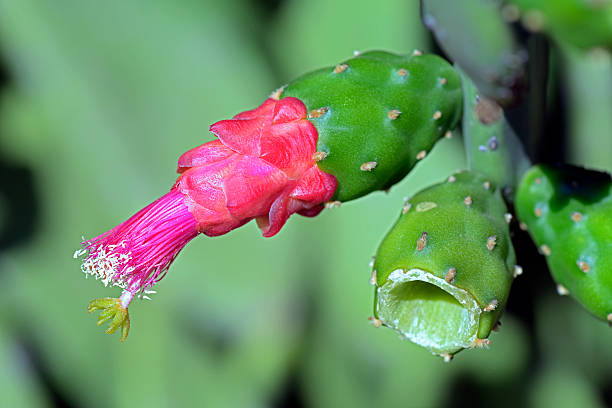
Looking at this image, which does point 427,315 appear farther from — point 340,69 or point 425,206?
point 340,69

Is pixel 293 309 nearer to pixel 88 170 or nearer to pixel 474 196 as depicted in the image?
pixel 88 170

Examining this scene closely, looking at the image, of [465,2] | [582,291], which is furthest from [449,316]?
[465,2]

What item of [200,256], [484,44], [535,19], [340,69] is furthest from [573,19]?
[200,256]

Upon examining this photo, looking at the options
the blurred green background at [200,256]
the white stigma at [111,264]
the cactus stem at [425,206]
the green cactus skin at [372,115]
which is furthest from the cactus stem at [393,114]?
the blurred green background at [200,256]

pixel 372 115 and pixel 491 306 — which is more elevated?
pixel 372 115

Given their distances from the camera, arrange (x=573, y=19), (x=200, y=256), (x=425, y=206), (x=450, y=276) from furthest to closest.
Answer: (x=200, y=256)
(x=425, y=206)
(x=450, y=276)
(x=573, y=19)

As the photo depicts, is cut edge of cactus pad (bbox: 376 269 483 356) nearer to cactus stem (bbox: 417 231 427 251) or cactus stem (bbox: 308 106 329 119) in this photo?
cactus stem (bbox: 417 231 427 251)

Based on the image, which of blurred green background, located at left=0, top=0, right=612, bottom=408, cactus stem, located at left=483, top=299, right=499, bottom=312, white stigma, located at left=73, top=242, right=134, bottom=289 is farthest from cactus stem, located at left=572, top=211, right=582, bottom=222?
blurred green background, located at left=0, top=0, right=612, bottom=408
